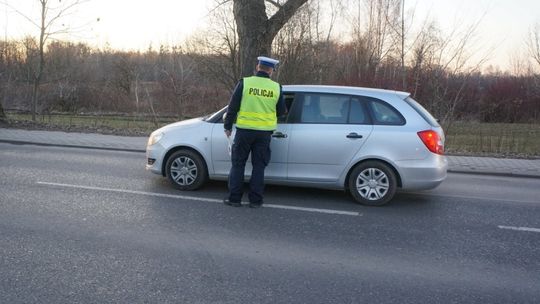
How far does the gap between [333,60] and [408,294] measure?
31734mm

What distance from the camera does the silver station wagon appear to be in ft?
22.2

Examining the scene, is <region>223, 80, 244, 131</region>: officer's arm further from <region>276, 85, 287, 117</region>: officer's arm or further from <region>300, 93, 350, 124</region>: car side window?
<region>300, 93, 350, 124</region>: car side window

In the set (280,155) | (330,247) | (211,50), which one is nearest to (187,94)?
(211,50)

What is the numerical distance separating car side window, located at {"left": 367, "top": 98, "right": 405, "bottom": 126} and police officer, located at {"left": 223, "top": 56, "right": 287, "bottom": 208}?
1261 millimetres

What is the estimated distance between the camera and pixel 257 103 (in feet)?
21.0

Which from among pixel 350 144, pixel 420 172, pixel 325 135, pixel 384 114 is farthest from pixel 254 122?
pixel 420 172

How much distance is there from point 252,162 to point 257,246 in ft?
5.88

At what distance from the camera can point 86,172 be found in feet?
29.0

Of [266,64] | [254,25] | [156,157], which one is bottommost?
[156,157]

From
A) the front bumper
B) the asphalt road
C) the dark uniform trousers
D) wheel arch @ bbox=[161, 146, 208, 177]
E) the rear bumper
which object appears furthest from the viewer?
the front bumper

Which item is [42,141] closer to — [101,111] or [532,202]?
[532,202]

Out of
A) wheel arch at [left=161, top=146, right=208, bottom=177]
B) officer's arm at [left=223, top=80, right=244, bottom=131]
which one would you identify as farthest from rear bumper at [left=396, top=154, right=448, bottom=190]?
wheel arch at [left=161, top=146, right=208, bottom=177]

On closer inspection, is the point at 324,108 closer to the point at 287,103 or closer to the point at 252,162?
the point at 287,103

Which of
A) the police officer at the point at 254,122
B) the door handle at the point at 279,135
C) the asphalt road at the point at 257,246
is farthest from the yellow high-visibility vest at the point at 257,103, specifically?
the asphalt road at the point at 257,246
